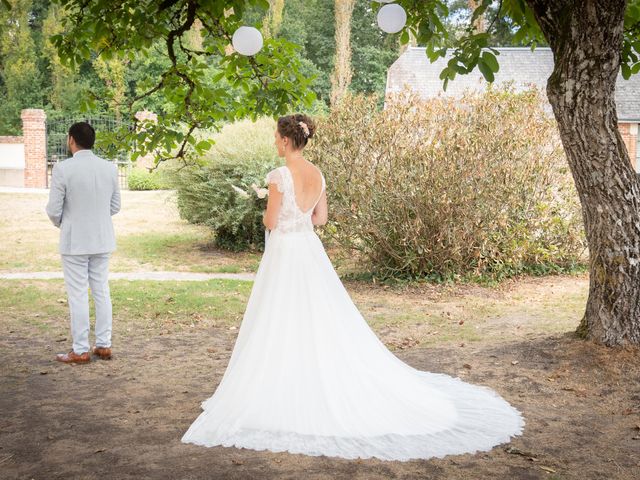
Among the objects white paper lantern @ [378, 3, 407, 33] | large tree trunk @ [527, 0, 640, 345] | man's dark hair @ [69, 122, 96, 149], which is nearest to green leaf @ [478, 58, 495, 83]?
large tree trunk @ [527, 0, 640, 345]

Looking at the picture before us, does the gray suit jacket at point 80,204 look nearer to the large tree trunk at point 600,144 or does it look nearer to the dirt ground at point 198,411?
the dirt ground at point 198,411

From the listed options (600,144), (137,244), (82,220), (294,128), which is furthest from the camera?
(137,244)

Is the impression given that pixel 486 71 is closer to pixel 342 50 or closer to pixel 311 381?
pixel 311 381

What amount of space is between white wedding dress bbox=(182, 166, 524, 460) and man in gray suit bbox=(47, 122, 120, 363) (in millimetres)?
1772

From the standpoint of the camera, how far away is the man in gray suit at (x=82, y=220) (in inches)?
246

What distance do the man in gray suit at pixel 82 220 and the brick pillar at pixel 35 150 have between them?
23747 mm

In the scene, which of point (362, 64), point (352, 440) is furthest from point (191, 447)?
point (362, 64)

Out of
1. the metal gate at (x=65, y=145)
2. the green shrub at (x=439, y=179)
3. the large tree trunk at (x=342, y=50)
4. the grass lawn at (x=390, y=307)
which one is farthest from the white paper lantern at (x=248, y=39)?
the large tree trunk at (x=342, y=50)

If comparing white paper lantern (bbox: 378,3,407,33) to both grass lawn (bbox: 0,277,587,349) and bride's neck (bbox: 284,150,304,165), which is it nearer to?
bride's neck (bbox: 284,150,304,165)

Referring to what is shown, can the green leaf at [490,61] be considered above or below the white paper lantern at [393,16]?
below

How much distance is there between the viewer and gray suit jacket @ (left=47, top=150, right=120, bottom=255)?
246 inches

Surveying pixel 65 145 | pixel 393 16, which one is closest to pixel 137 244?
pixel 393 16

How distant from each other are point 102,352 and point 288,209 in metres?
2.68

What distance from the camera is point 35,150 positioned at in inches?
1120
